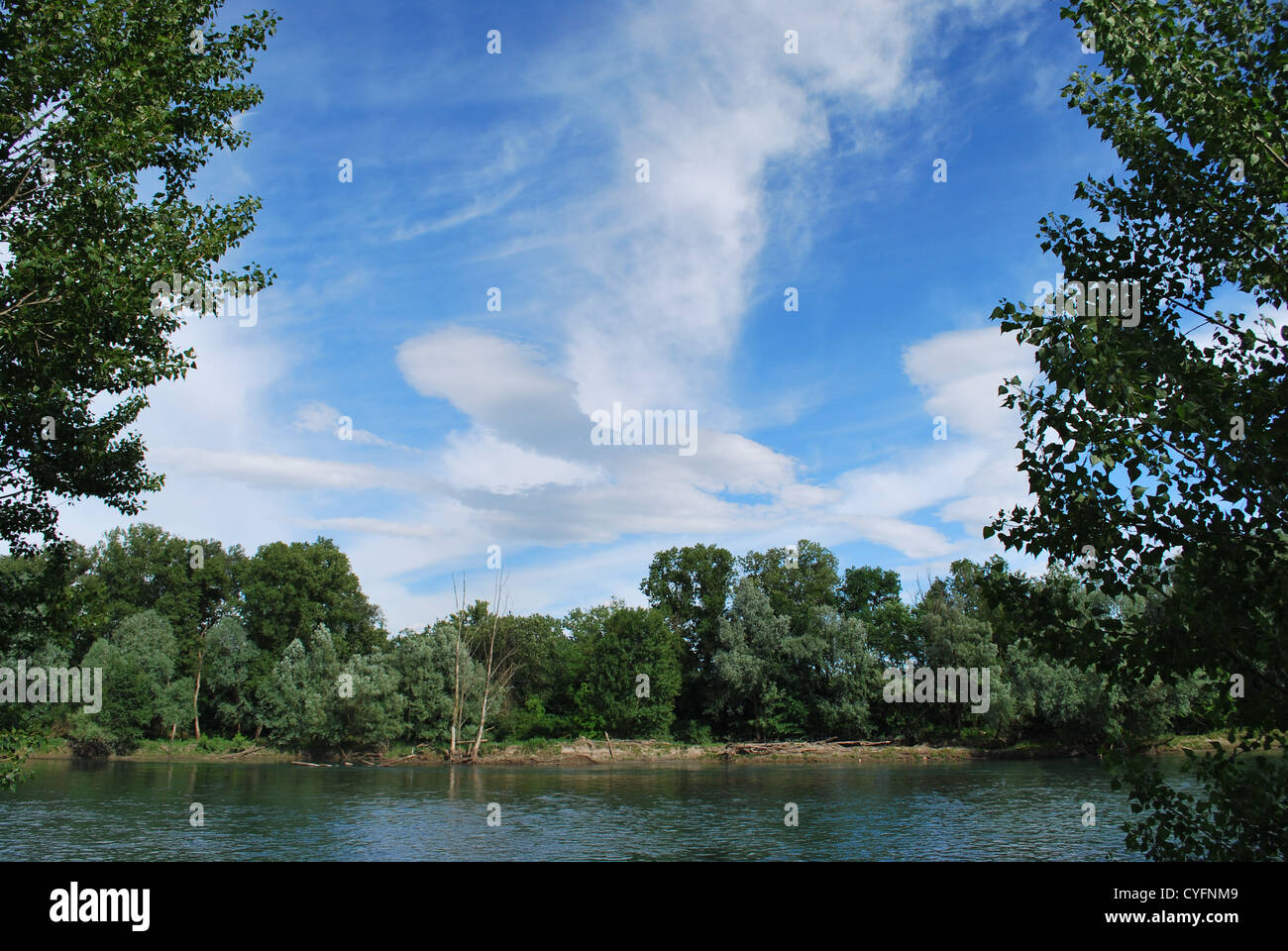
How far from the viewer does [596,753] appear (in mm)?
60469

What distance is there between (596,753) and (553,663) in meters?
18.0

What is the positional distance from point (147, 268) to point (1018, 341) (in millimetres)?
10405

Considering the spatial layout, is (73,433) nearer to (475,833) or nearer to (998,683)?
(475,833)

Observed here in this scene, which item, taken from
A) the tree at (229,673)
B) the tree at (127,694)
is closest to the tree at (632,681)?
the tree at (229,673)

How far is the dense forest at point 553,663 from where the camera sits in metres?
57.6

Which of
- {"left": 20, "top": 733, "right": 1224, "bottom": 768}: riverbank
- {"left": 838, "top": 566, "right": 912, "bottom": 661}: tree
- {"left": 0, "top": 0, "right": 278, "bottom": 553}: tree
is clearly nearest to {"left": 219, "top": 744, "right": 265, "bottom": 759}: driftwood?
{"left": 20, "top": 733, "right": 1224, "bottom": 768}: riverbank

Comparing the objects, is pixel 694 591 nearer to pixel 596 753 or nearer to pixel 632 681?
pixel 632 681

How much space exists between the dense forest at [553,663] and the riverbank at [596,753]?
55.6 inches

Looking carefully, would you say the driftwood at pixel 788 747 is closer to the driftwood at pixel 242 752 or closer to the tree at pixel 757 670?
the tree at pixel 757 670

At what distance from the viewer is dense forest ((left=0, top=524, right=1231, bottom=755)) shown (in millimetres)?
57594

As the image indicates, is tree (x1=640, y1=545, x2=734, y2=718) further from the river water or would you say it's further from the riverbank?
the river water
